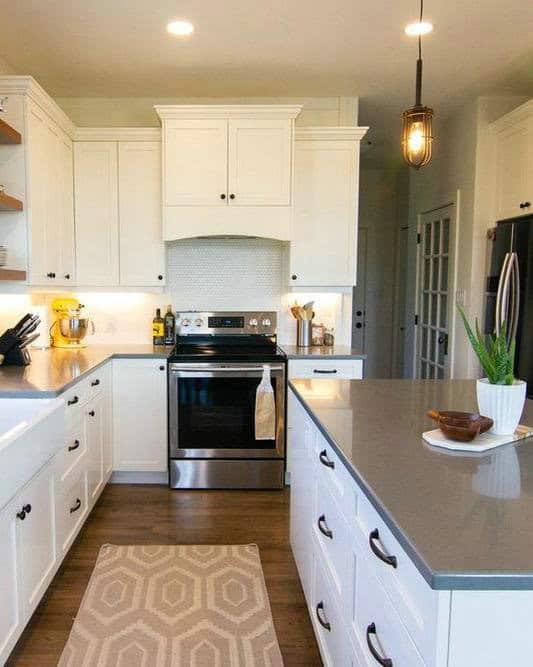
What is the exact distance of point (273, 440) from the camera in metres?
3.37

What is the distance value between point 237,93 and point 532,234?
2259 mm

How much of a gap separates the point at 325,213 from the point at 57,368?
2.06 metres

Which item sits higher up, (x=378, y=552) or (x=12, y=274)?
(x=12, y=274)

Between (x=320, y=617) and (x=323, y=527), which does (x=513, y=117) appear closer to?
(x=323, y=527)

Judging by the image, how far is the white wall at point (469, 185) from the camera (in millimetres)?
3818

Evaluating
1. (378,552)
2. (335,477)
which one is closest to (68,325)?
(335,477)

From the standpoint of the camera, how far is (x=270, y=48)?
306 centimetres

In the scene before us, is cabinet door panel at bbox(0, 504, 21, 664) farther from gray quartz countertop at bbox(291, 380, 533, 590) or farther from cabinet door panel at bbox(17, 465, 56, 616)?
gray quartz countertop at bbox(291, 380, 533, 590)

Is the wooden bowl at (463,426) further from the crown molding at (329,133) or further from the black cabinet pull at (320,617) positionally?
the crown molding at (329,133)

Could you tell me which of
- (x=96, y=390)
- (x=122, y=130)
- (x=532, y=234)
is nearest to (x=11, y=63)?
(x=122, y=130)

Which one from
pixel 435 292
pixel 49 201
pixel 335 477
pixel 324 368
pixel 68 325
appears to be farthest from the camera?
pixel 435 292

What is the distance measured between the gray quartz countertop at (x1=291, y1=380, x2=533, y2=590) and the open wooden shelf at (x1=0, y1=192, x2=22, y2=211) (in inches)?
73.6

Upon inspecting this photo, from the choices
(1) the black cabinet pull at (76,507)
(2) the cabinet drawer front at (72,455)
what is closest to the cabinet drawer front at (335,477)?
(2) the cabinet drawer front at (72,455)

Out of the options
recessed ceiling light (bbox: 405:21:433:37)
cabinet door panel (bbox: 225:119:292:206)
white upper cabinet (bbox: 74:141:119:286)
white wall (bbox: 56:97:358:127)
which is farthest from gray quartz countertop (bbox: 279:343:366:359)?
recessed ceiling light (bbox: 405:21:433:37)
